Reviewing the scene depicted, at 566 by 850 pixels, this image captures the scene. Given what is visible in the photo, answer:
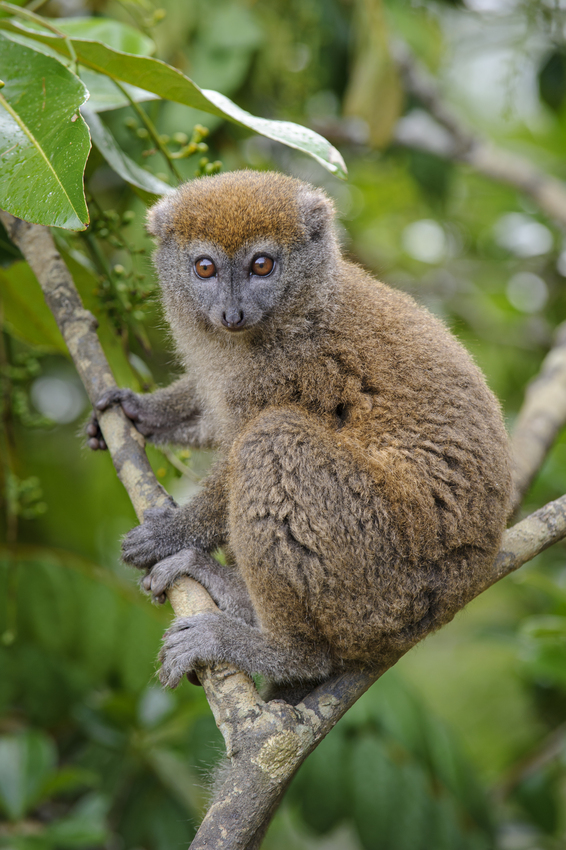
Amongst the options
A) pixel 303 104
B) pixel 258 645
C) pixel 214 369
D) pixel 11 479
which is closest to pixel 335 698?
pixel 258 645

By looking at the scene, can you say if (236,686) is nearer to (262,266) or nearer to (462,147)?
(262,266)

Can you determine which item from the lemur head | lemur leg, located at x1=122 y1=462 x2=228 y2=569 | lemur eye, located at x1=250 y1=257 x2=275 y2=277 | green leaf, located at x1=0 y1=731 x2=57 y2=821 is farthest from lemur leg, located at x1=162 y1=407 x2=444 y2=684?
green leaf, located at x1=0 y1=731 x2=57 y2=821

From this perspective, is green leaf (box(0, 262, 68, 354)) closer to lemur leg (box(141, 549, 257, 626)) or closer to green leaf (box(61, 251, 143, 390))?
green leaf (box(61, 251, 143, 390))

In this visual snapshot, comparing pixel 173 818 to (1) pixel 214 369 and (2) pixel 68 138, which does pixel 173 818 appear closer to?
(1) pixel 214 369

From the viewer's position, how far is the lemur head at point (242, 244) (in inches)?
160

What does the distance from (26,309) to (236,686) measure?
2.74 metres

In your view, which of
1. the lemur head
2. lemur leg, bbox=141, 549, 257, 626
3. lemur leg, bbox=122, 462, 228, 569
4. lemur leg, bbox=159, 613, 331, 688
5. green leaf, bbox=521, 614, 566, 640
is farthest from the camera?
green leaf, bbox=521, 614, 566, 640

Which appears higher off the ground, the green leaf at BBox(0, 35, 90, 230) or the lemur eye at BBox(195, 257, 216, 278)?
the green leaf at BBox(0, 35, 90, 230)

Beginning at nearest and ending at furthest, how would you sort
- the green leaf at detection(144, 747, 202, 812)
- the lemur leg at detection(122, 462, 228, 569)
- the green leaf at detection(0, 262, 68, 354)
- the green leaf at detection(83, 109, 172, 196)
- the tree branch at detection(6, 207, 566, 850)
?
the tree branch at detection(6, 207, 566, 850), the lemur leg at detection(122, 462, 228, 569), the green leaf at detection(83, 109, 172, 196), the green leaf at detection(0, 262, 68, 354), the green leaf at detection(144, 747, 202, 812)

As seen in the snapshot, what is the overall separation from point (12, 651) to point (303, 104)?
5.08 metres

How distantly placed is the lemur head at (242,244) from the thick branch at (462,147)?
149 inches

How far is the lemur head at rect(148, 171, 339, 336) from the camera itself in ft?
13.3

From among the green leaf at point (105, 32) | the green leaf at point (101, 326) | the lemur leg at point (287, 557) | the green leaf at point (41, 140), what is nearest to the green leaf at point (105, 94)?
the green leaf at point (105, 32)

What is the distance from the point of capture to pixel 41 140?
3088mm
